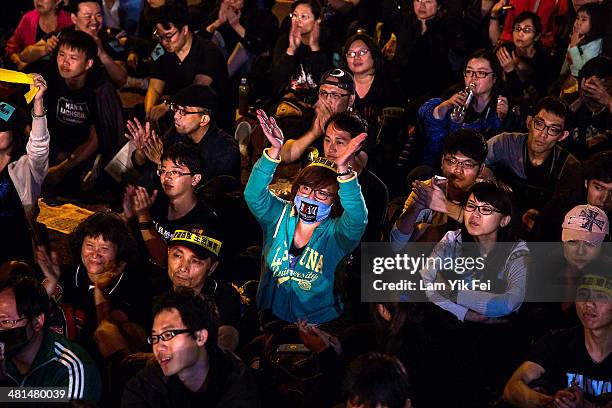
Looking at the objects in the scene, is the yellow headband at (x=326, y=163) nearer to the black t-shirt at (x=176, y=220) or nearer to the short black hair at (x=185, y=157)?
the black t-shirt at (x=176, y=220)

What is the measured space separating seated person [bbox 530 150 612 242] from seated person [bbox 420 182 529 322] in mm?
591

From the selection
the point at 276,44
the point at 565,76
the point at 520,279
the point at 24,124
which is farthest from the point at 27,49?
the point at 520,279

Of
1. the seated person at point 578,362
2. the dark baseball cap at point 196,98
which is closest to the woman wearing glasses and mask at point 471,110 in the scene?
the dark baseball cap at point 196,98

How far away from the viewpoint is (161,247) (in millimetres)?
6012

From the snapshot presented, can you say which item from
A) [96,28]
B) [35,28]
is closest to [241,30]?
[96,28]

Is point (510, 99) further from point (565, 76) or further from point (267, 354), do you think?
point (267, 354)

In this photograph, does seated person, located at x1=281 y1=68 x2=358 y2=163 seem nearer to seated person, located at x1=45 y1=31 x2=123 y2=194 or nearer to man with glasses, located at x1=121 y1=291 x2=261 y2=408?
seated person, located at x1=45 y1=31 x2=123 y2=194

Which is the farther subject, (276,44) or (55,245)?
(276,44)

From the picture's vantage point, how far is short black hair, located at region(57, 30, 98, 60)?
7.50 metres

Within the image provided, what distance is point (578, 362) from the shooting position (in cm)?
486

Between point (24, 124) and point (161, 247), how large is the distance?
120 cm

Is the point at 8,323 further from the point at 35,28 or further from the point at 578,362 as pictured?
the point at 35,28

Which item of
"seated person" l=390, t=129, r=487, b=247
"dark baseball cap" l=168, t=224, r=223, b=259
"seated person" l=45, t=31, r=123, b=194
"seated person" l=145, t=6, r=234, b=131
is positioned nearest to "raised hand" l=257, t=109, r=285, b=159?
"dark baseball cap" l=168, t=224, r=223, b=259

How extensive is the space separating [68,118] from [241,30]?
84.7 inches
